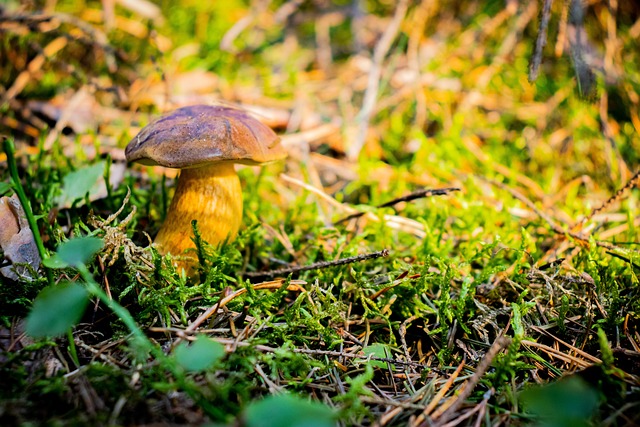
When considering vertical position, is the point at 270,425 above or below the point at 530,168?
above

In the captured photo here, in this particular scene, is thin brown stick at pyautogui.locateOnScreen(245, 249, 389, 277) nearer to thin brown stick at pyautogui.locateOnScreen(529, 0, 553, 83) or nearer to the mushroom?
the mushroom

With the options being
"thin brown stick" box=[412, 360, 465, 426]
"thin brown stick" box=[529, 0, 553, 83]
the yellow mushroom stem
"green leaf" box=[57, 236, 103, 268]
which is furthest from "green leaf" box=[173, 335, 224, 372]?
"thin brown stick" box=[529, 0, 553, 83]

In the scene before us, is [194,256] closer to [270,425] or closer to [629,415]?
[270,425]

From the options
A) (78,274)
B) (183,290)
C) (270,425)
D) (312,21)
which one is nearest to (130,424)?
(270,425)

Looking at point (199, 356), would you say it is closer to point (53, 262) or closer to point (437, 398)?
point (53, 262)

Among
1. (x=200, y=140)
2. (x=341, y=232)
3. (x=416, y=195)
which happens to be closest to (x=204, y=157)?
(x=200, y=140)

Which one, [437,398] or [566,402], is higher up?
[566,402]
